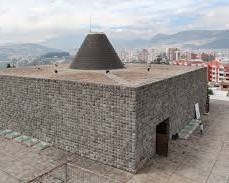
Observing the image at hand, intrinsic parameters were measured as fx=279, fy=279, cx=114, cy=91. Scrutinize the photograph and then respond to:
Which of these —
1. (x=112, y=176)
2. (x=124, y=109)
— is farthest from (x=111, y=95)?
(x=112, y=176)

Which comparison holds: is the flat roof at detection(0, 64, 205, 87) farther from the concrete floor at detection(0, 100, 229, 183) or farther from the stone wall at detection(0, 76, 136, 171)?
the concrete floor at detection(0, 100, 229, 183)

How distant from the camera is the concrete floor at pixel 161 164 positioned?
10363mm

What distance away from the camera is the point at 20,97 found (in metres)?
14.6

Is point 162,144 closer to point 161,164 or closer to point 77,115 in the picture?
point 161,164

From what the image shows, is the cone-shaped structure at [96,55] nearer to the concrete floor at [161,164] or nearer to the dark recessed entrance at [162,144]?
the concrete floor at [161,164]

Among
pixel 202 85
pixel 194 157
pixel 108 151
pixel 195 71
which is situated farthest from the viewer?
pixel 202 85

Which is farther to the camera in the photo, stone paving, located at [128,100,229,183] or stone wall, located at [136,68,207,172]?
stone wall, located at [136,68,207,172]

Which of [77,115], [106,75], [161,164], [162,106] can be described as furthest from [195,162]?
[106,75]

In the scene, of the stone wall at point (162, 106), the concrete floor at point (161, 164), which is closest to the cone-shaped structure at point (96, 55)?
→ the stone wall at point (162, 106)

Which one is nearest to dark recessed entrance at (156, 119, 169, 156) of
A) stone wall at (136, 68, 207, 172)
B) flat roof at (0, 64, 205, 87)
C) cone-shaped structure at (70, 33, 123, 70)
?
stone wall at (136, 68, 207, 172)

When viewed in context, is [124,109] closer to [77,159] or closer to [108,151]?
[108,151]

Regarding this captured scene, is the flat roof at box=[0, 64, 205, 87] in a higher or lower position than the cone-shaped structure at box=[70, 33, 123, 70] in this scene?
lower

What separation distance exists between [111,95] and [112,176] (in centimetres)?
308

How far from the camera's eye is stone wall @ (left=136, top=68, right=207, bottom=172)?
431 inches
